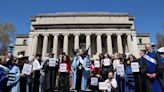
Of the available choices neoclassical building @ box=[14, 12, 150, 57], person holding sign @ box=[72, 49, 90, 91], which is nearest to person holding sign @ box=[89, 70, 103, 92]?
person holding sign @ box=[72, 49, 90, 91]

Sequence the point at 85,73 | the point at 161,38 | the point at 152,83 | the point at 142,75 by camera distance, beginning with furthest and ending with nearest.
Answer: the point at 161,38, the point at 85,73, the point at 142,75, the point at 152,83

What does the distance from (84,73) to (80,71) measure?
249mm

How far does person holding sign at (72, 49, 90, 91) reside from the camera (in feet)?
28.3

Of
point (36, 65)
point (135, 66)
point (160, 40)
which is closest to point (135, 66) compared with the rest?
point (135, 66)

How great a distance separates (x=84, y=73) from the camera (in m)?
8.69

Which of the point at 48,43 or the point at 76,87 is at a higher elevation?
the point at 48,43

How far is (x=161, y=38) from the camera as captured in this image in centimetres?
5353

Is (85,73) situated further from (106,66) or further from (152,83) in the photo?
(152,83)

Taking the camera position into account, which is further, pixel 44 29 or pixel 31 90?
pixel 44 29

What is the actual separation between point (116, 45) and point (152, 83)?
4085 cm

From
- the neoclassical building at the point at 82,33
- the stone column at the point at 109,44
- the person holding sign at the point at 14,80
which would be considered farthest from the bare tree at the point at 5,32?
the person holding sign at the point at 14,80

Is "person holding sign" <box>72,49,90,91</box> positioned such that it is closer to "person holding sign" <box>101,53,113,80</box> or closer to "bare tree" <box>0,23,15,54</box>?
"person holding sign" <box>101,53,113,80</box>

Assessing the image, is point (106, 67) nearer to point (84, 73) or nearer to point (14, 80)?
point (84, 73)

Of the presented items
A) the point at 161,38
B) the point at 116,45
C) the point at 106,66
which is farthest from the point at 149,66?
the point at 161,38
